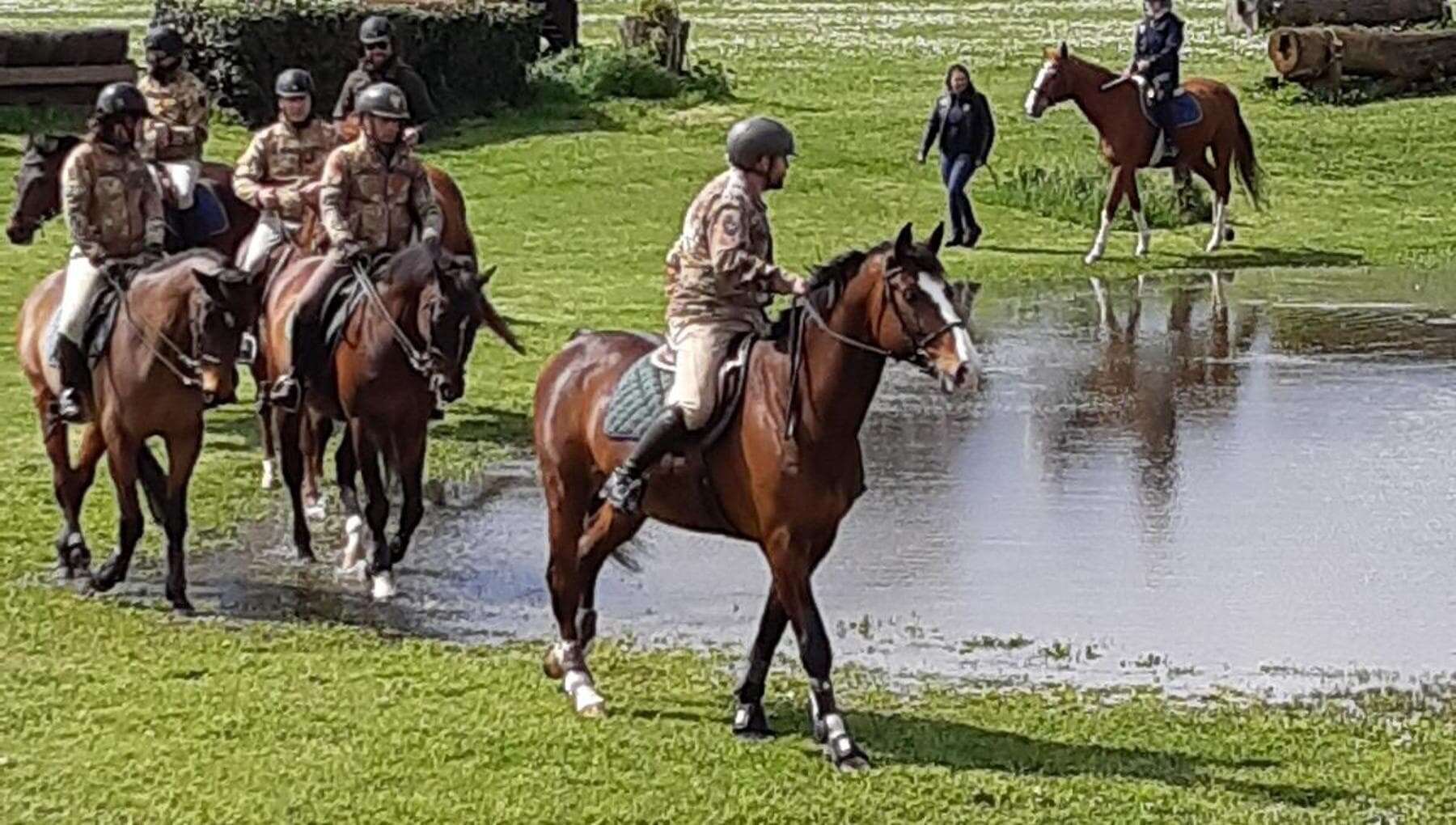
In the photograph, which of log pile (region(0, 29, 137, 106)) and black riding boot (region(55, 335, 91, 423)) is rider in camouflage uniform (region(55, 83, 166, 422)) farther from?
log pile (region(0, 29, 137, 106))

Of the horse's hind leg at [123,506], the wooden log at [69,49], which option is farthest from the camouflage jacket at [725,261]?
the wooden log at [69,49]

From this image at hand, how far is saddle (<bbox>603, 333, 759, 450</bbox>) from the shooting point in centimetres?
899

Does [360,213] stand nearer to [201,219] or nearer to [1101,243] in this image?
[201,219]

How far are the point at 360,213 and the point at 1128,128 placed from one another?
1380cm

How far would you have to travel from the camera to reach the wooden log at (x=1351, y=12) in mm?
35812

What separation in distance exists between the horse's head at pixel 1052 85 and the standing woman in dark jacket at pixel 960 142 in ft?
2.54

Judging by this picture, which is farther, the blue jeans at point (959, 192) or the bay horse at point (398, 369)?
the blue jeans at point (959, 192)

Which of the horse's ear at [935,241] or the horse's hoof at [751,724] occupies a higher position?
the horse's ear at [935,241]

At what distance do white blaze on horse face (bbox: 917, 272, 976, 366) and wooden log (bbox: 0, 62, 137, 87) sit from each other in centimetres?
2411

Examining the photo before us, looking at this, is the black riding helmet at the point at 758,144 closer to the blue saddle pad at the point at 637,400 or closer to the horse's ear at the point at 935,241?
the horse's ear at the point at 935,241

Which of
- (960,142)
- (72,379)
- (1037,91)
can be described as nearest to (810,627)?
(72,379)

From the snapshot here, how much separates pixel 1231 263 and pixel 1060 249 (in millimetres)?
1747

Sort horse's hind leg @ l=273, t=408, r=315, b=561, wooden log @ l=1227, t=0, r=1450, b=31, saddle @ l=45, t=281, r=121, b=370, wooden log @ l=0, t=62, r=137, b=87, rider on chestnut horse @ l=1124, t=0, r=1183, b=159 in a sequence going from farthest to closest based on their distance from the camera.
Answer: wooden log @ l=1227, t=0, r=1450, b=31 → wooden log @ l=0, t=62, r=137, b=87 → rider on chestnut horse @ l=1124, t=0, r=1183, b=159 → horse's hind leg @ l=273, t=408, r=315, b=561 → saddle @ l=45, t=281, r=121, b=370

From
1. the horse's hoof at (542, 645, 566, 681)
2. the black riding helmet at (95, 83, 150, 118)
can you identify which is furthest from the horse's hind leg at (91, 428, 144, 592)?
the horse's hoof at (542, 645, 566, 681)
